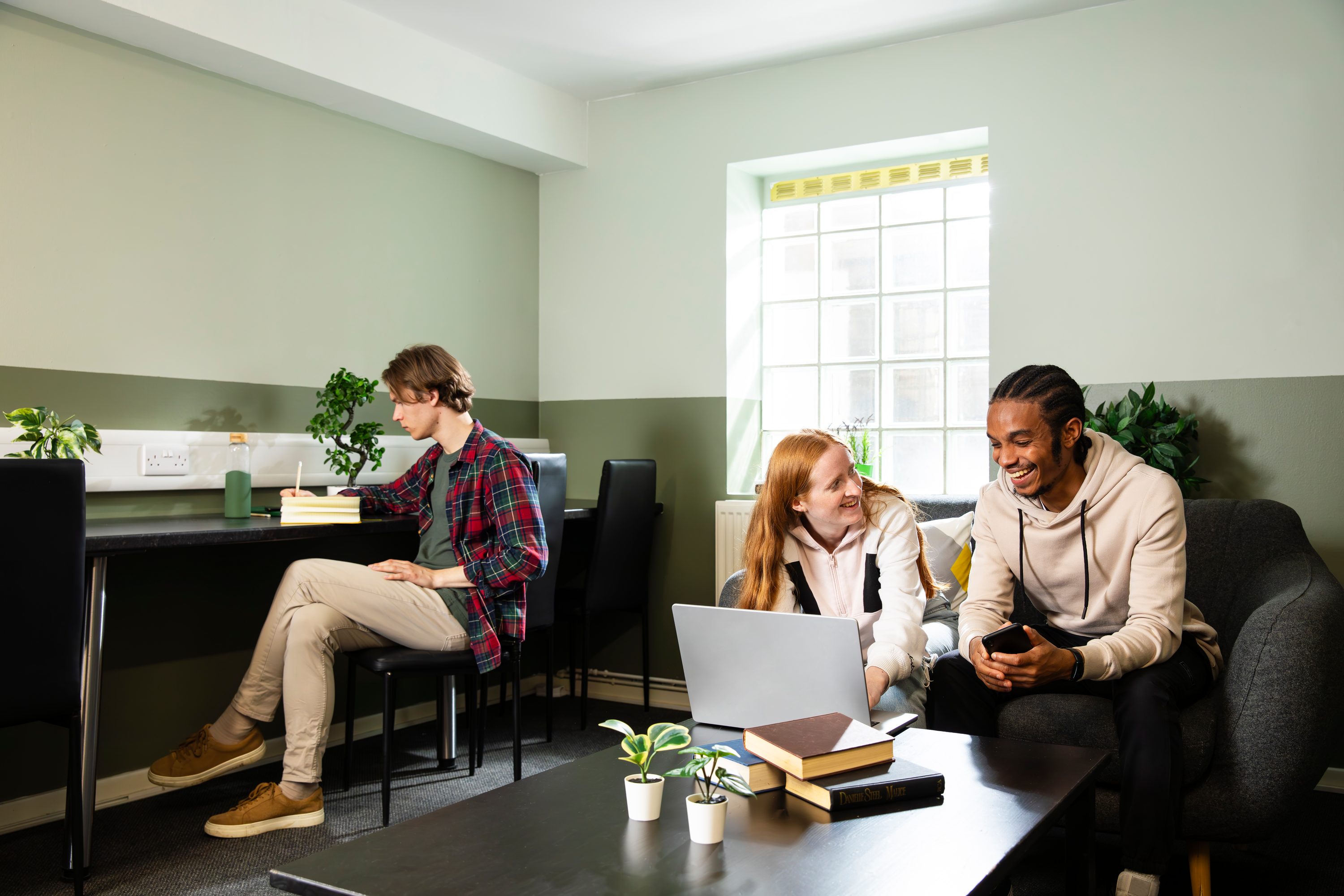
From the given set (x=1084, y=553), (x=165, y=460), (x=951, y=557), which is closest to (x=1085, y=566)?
(x=1084, y=553)

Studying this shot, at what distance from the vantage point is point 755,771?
1389 mm

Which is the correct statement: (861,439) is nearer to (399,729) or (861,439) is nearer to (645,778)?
(399,729)

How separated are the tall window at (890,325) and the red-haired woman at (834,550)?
1.51m

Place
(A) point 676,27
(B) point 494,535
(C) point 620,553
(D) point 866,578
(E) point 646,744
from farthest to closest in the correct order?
(C) point 620,553 < (A) point 676,27 < (B) point 494,535 < (D) point 866,578 < (E) point 646,744

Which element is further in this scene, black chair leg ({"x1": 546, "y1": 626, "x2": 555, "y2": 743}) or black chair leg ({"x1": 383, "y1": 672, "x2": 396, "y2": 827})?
black chair leg ({"x1": 546, "y1": 626, "x2": 555, "y2": 743})

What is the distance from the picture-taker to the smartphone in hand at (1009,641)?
195 centimetres

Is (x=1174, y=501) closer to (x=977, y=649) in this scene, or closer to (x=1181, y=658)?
(x=1181, y=658)

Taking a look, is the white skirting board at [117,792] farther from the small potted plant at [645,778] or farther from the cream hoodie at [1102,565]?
the cream hoodie at [1102,565]

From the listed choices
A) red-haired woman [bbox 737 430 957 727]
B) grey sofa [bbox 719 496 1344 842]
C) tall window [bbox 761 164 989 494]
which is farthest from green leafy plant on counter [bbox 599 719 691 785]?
tall window [bbox 761 164 989 494]

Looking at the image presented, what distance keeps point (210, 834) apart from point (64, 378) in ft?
4.26

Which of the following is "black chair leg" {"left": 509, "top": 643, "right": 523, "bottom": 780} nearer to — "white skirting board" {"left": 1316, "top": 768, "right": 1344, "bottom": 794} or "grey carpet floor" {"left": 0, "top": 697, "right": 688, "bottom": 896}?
"grey carpet floor" {"left": 0, "top": 697, "right": 688, "bottom": 896}

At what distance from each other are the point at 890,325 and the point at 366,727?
2.49 meters

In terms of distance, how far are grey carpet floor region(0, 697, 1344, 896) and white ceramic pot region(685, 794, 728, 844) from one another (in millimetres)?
→ 1358

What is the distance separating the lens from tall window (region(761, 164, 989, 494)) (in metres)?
3.78
